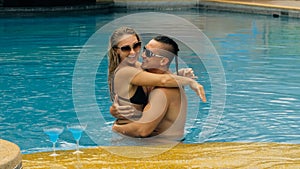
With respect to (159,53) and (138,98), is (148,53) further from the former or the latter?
(138,98)

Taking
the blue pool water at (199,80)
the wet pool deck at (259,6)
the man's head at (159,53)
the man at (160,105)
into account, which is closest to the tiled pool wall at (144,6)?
the wet pool deck at (259,6)

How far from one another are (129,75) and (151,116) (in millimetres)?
412

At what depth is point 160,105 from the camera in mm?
6125

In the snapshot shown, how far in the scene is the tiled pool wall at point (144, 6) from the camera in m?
20.3

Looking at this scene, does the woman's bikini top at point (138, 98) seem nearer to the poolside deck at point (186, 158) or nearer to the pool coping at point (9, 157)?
the poolside deck at point (186, 158)

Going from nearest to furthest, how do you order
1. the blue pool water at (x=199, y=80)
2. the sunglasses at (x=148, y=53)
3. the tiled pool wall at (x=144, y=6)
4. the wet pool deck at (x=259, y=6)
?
the sunglasses at (x=148, y=53), the blue pool water at (x=199, y=80), the wet pool deck at (x=259, y=6), the tiled pool wall at (x=144, y=6)

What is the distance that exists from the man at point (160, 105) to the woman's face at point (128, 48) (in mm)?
106

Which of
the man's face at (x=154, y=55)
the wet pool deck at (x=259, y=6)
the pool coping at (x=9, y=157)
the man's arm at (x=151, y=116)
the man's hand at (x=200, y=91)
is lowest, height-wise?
the wet pool deck at (x=259, y=6)

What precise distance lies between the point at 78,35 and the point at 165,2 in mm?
7115

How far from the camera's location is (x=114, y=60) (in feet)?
20.1

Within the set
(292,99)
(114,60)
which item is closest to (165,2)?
(292,99)

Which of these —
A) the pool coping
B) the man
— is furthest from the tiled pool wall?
the pool coping

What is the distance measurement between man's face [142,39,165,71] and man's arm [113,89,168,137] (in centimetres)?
23

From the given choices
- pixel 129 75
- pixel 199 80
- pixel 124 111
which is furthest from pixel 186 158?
pixel 199 80
